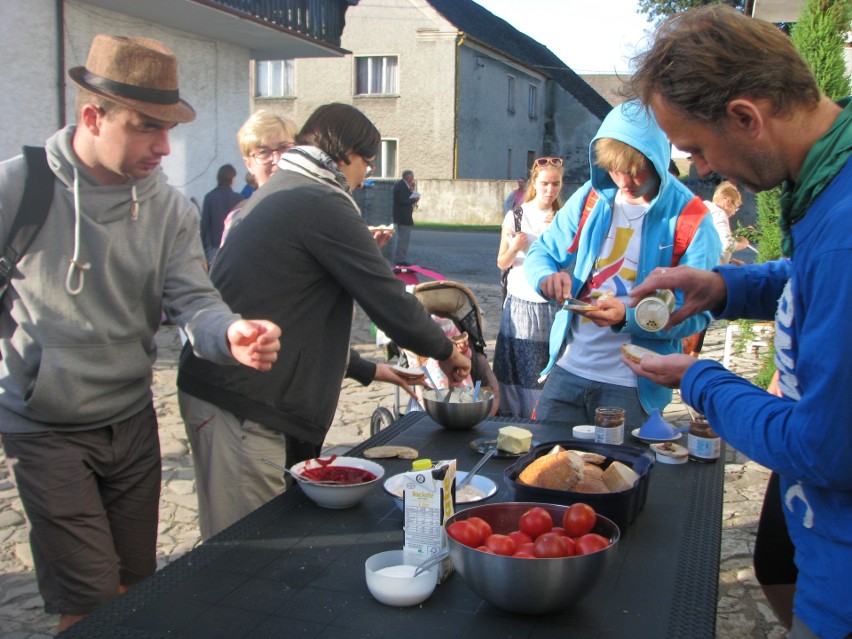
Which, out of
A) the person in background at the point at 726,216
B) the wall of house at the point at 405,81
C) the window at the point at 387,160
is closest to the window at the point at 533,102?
the wall of house at the point at 405,81

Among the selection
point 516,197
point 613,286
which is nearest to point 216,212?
point 516,197

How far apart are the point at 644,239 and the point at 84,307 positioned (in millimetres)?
2080

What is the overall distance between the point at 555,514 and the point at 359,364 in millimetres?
1597

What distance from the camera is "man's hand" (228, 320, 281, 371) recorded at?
7.15 feet

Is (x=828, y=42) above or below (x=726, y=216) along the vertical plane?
above

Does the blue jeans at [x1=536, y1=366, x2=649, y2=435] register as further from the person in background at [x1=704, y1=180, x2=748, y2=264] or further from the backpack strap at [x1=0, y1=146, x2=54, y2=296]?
the person in background at [x1=704, y1=180, x2=748, y2=264]

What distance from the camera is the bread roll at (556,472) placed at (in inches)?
82.0

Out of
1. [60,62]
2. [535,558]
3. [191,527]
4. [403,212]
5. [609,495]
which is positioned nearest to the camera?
[535,558]

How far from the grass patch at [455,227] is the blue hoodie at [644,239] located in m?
20.7

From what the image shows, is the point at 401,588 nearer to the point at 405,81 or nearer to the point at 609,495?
the point at 609,495

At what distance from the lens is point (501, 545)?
5.42 feet

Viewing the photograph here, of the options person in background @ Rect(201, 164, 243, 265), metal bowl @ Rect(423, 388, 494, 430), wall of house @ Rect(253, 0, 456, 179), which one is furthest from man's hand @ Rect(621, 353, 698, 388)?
wall of house @ Rect(253, 0, 456, 179)

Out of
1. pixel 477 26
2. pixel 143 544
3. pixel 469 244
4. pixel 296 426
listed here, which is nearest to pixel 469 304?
pixel 296 426

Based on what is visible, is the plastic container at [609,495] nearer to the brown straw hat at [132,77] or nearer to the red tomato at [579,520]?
the red tomato at [579,520]
